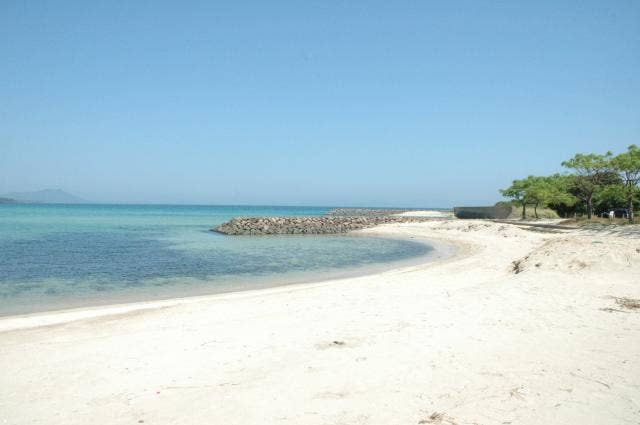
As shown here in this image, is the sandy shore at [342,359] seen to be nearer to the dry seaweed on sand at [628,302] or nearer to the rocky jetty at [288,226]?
the dry seaweed on sand at [628,302]

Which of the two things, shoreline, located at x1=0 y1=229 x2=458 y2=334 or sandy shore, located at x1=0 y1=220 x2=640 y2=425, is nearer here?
sandy shore, located at x1=0 y1=220 x2=640 y2=425

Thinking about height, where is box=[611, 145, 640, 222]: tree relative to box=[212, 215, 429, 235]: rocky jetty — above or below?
above

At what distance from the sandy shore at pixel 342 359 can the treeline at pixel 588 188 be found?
2605cm

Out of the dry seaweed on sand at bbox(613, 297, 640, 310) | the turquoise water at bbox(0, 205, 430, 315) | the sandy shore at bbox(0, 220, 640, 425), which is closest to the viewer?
the sandy shore at bbox(0, 220, 640, 425)

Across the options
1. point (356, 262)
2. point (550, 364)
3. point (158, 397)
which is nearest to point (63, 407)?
point (158, 397)

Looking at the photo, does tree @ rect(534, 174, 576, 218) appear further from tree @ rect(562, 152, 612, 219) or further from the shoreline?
the shoreline

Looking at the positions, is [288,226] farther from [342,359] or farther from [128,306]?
[342,359]

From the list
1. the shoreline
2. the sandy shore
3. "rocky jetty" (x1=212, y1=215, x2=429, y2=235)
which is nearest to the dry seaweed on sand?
the sandy shore

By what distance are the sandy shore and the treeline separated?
85.5ft

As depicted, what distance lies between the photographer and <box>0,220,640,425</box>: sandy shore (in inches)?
181

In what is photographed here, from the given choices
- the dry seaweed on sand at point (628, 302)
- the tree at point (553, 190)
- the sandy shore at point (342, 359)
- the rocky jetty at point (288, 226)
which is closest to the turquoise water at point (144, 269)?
the sandy shore at point (342, 359)

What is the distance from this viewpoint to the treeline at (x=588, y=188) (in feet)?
104

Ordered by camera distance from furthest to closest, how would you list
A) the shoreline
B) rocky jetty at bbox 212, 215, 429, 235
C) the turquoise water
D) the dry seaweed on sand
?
rocky jetty at bbox 212, 215, 429, 235, the turquoise water, the shoreline, the dry seaweed on sand

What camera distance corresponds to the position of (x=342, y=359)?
6.18 meters
